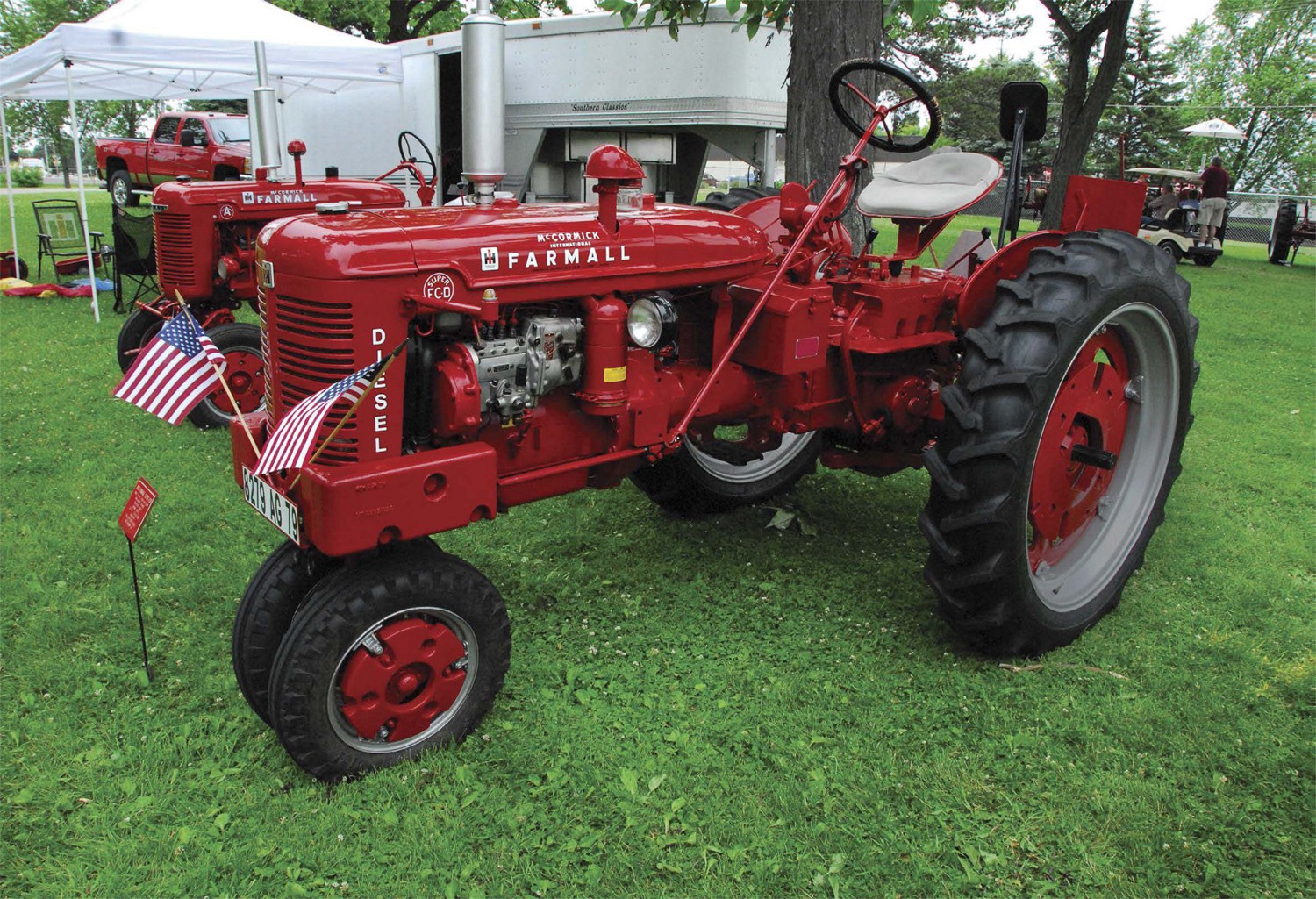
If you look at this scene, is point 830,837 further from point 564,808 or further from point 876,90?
point 876,90

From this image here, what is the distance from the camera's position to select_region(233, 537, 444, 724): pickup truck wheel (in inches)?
104

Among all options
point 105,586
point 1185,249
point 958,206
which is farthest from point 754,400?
point 1185,249

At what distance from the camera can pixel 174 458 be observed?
16.6ft

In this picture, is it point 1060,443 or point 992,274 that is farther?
point 992,274

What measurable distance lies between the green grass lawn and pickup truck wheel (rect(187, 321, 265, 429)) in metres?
1.17

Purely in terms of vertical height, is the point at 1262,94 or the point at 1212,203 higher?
the point at 1262,94

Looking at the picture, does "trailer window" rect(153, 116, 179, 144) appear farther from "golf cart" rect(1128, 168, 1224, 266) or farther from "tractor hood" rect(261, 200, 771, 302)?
"golf cart" rect(1128, 168, 1224, 266)

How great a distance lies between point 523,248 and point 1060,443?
193 centimetres

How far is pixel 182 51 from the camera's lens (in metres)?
9.20

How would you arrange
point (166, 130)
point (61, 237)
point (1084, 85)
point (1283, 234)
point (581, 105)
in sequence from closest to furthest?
point (581, 105)
point (61, 237)
point (1084, 85)
point (166, 130)
point (1283, 234)

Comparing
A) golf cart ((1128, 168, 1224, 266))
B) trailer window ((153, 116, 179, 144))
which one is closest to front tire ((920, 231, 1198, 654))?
golf cart ((1128, 168, 1224, 266))

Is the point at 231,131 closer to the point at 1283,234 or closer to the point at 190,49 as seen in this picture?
the point at 190,49

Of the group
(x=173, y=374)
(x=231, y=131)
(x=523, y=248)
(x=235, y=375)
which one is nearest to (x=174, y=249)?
(x=235, y=375)

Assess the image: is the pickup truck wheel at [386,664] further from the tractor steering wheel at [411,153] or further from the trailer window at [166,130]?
the trailer window at [166,130]
